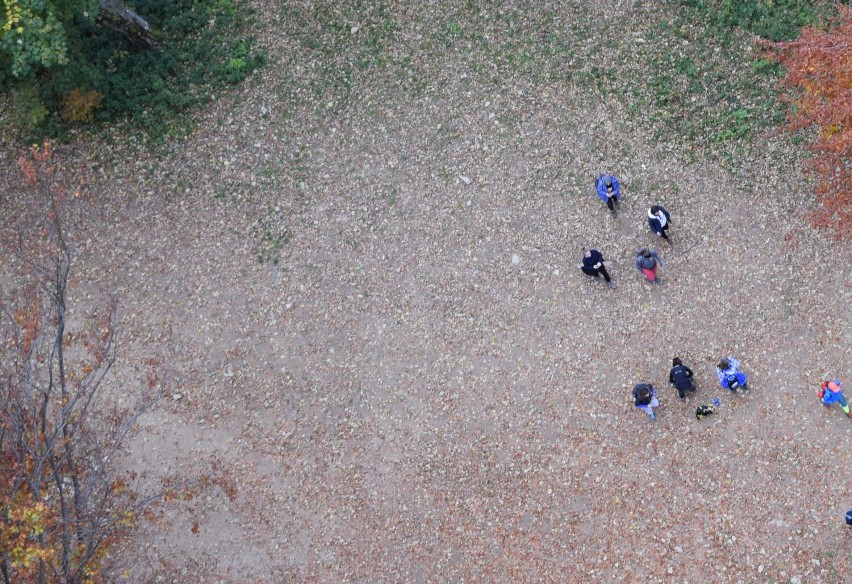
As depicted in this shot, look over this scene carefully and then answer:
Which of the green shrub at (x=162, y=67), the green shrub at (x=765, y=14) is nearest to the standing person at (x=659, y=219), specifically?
the green shrub at (x=765, y=14)

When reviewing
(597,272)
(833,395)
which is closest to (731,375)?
(833,395)

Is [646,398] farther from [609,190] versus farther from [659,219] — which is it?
[609,190]

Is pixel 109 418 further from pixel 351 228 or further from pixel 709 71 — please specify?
pixel 709 71

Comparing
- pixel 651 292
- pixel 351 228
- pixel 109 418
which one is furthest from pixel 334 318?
pixel 651 292

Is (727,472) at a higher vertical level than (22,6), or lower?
lower

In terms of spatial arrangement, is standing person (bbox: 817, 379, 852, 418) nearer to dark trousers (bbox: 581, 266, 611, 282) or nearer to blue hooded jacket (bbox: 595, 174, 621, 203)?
dark trousers (bbox: 581, 266, 611, 282)

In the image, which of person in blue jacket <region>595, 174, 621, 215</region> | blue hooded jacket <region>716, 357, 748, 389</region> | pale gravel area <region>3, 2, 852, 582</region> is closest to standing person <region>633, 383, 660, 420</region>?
pale gravel area <region>3, 2, 852, 582</region>

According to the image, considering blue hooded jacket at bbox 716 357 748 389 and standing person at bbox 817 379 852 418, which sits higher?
blue hooded jacket at bbox 716 357 748 389
